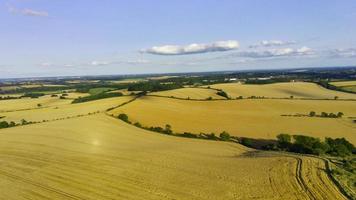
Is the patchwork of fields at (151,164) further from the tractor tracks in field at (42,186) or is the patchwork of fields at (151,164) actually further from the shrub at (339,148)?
the shrub at (339,148)

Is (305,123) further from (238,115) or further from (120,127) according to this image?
(120,127)

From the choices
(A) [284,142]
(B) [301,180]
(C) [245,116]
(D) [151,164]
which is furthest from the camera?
(C) [245,116]

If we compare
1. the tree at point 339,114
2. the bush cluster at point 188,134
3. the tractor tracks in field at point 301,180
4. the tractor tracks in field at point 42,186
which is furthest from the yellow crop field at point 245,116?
the tractor tracks in field at point 42,186

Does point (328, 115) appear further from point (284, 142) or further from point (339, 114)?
point (284, 142)

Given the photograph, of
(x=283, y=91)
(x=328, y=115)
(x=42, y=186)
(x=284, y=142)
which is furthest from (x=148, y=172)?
(x=283, y=91)

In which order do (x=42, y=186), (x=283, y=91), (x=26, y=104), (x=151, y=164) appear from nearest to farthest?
1. (x=42, y=186)
2. (x=151, y=164)
3. (x=26, y=104)
4. (x=283, y=91)

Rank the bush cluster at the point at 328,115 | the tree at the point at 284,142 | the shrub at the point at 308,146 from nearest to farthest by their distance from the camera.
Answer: the shrub at the point at 308,146, the tree at the point at 284,142, the bush cluster at the point at 328,115
